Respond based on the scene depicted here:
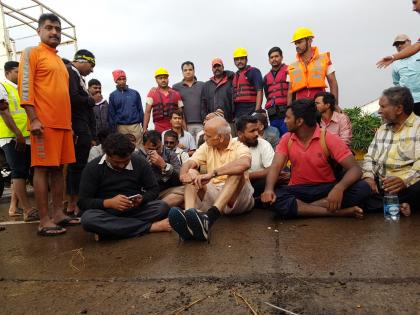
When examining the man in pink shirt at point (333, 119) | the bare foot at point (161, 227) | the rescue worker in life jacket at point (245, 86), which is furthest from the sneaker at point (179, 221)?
the rescue worker in life jacket at point (245, 86)

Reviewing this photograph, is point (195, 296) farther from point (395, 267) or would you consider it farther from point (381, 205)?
point (381, 205)

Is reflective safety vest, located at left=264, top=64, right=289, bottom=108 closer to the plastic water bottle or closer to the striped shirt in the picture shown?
the striped shirt

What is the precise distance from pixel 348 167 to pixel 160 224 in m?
1.79

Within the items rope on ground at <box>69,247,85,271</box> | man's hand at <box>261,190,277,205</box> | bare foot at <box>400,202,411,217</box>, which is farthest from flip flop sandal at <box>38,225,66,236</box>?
bare foot at <box>400,202,411,217</box>

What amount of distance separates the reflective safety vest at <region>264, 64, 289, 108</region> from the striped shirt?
2.33m

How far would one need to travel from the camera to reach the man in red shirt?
3.25 metres

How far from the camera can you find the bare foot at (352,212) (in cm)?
324

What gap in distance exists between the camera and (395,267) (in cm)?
206

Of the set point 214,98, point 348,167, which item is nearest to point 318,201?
point 348,167

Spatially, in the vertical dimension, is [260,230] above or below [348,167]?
below

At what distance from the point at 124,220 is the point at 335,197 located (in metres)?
1.87

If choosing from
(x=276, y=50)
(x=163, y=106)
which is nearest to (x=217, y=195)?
(x=163, y=106)

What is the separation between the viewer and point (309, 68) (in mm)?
5109

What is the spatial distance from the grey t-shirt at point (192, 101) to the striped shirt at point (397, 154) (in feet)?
11.1
